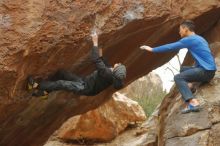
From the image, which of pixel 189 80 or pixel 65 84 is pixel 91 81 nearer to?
pixel 65 84

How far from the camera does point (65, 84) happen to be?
1009cm

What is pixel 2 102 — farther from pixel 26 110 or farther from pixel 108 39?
pixel 108 39

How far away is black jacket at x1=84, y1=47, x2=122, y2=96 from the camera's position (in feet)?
32.7

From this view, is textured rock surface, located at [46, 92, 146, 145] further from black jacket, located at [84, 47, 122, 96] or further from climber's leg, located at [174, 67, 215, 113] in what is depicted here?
climber's leg, located at [174, 67, 215, 113]

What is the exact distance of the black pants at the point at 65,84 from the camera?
10109 mm

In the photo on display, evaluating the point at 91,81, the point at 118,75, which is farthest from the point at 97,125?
the point at 118,75

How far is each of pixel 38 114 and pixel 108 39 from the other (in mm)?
2691

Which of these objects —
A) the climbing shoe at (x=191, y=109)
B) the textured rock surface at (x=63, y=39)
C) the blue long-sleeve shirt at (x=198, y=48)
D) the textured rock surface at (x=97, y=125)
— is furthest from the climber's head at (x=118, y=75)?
the textured rock surface at (x=97, y=125)

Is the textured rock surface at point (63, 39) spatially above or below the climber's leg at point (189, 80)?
above

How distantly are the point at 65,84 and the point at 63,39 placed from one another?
844 mm

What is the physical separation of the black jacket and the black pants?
155 millimetres

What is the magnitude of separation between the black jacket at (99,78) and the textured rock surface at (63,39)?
55 cm

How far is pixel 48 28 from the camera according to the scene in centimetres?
982

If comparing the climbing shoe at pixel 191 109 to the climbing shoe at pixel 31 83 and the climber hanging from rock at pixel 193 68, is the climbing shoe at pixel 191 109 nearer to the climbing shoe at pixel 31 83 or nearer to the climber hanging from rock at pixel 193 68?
the climber hanging from rock at pixel 193 68
